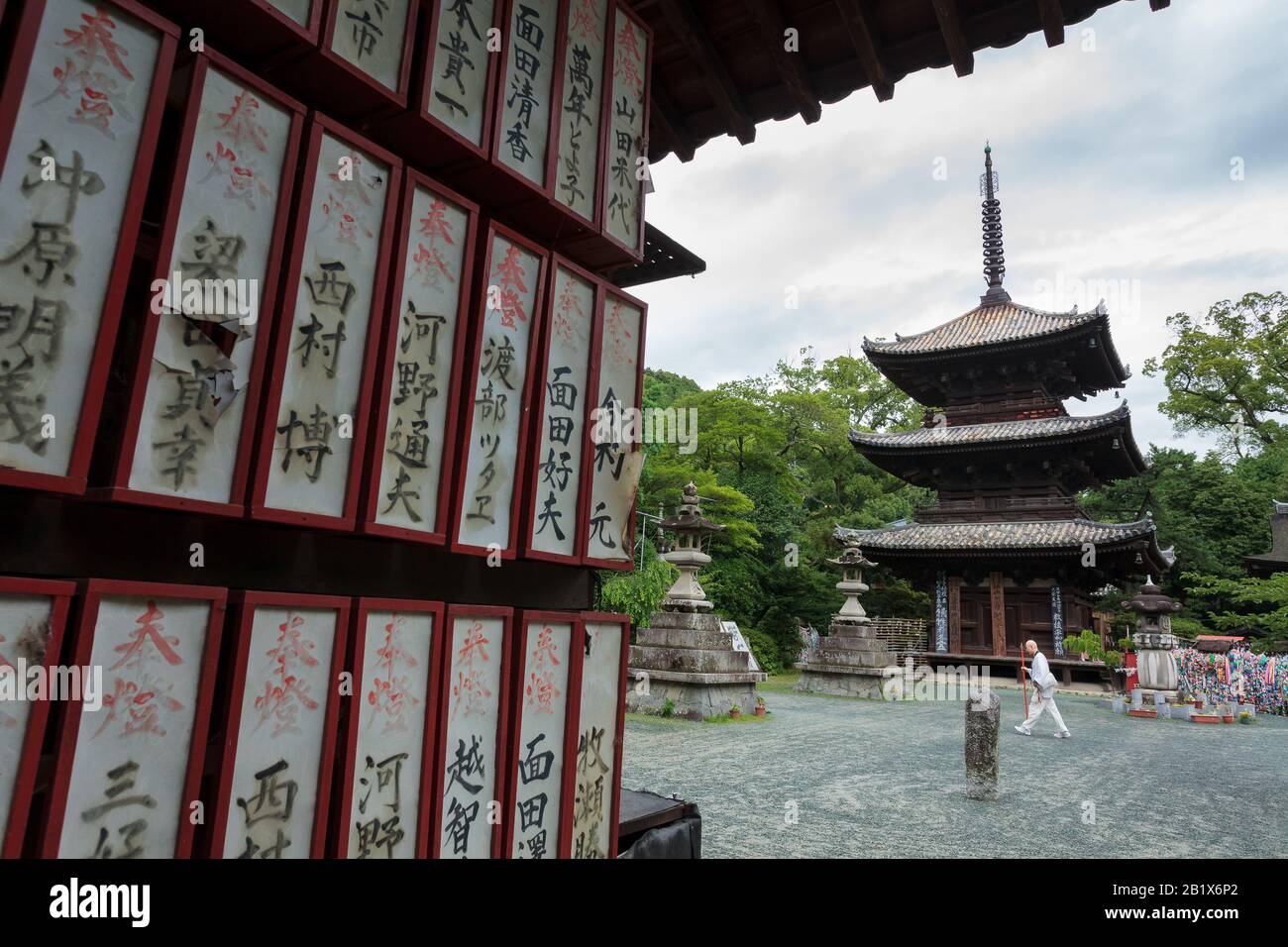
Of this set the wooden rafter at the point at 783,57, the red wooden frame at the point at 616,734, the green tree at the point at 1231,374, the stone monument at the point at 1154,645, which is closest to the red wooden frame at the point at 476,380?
the red wooden frame at the point at 616,734

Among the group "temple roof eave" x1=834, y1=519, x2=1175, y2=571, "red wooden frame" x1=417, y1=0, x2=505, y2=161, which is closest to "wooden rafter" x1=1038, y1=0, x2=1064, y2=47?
"red wooden frame" x1=417, y1=0, x2=505, y2=161

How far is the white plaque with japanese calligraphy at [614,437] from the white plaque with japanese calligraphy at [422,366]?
783 mm

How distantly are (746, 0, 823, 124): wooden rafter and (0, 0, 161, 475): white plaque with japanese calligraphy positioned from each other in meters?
2.79

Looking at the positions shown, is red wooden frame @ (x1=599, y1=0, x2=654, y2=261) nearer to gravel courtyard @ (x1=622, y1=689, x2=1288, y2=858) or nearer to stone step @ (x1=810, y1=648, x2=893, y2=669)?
gravel courtyard @ (x1=622, y1=689, x2=1288, y2=858)

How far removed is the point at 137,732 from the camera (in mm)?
1818

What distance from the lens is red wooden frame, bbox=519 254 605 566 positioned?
287cm

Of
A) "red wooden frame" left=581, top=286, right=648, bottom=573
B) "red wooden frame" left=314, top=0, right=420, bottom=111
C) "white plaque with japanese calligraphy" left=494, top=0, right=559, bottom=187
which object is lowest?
"red wooden frame" left=581, top=286, right=648, bottom=573

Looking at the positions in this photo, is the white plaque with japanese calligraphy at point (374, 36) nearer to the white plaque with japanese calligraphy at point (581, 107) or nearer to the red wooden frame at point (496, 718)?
the white plaque with japanese calligraphy at point (581, 107)

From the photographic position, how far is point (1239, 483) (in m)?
33.5

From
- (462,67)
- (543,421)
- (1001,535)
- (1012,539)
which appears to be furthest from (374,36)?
(1001,535)

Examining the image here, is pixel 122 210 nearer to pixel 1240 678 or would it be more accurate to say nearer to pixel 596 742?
pixel 596 742

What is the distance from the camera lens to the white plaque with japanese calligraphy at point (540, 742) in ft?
9.05

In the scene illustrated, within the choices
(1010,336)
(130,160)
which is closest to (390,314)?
(130,160)
